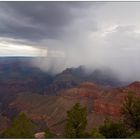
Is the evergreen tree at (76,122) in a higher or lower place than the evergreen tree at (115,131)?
higher

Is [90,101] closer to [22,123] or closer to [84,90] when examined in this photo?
[84,90]

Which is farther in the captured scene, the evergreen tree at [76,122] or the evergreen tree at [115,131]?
the evergreen tree at [115,131]

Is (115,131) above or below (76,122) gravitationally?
below

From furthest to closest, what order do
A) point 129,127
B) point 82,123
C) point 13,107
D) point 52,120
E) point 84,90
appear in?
1. point 13,107
2. point 84,90
3. point 52,120
4. point 129,127
5. point 82,123

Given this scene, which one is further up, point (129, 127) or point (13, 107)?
point (129, 127)

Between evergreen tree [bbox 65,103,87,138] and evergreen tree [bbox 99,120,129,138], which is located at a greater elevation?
evergreen tree [bbox 65,103,87,138]

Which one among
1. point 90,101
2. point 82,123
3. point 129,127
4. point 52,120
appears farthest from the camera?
point 90,101

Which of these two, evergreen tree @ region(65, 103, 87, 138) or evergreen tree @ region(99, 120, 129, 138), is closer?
evergreen tree @ region(65, 103, 87, 138)

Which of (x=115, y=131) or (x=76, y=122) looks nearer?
(x=76, y=122)

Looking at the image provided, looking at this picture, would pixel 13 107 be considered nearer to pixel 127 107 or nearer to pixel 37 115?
pixel 37 115

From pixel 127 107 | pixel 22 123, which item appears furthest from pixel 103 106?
pixel 22 123

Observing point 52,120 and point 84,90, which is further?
point 84,90
